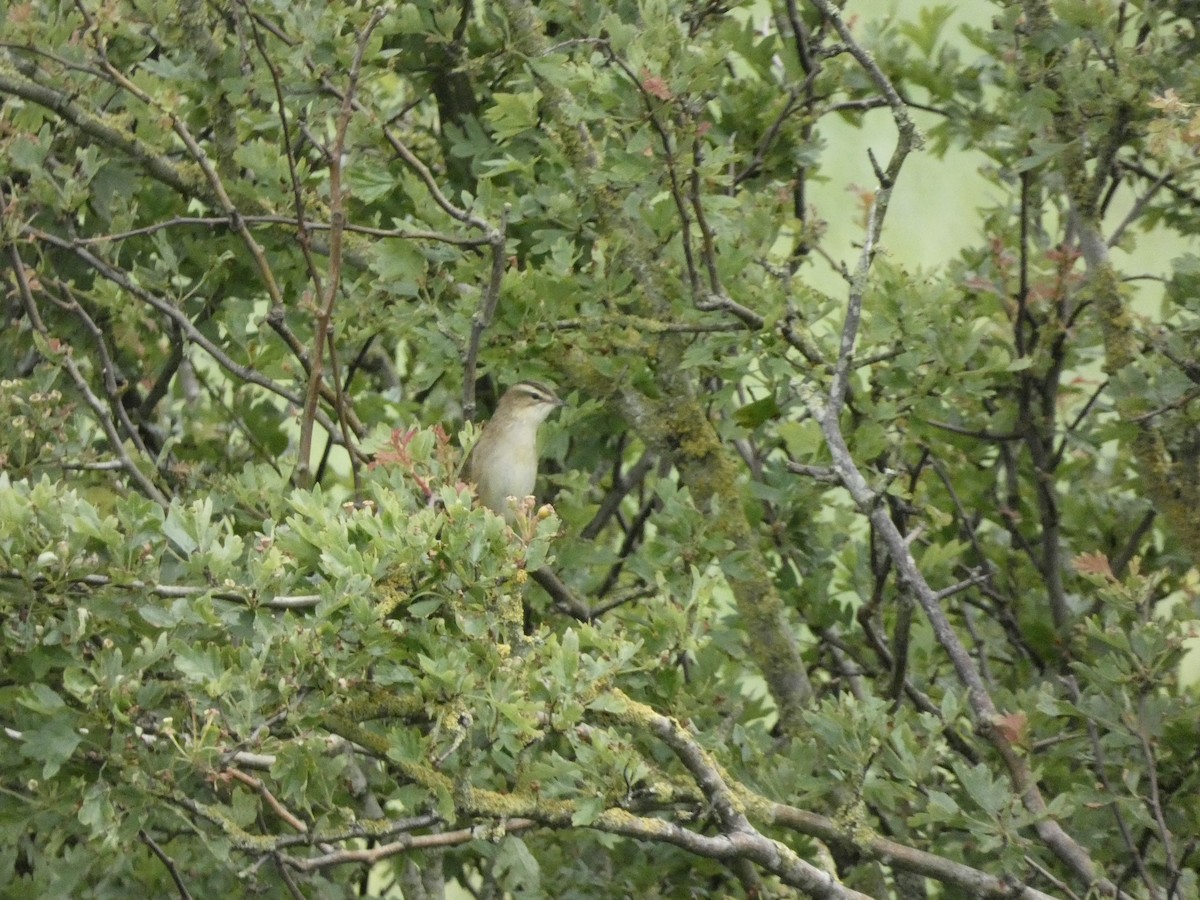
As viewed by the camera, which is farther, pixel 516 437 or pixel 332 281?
pixel 516 437

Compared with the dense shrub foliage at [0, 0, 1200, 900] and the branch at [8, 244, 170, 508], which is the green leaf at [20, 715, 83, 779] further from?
the branch at [8, 244, 170, 508]

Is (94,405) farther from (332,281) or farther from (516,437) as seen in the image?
(516,437)

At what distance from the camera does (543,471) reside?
4.33 metres

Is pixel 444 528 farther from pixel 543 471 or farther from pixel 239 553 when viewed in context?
pixel 543 471

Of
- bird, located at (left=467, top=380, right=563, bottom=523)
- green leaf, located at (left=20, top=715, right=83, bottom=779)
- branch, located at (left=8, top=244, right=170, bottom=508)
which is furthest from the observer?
bird, located at (left=467, top=380, right=563, bottom=523)

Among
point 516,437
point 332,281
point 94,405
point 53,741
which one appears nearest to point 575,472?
point 516,437

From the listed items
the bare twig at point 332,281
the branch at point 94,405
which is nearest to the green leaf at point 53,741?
the bare twig at point 332,281

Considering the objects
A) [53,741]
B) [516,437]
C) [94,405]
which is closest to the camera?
[53,741]

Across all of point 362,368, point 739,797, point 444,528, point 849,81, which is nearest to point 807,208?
point 849,81

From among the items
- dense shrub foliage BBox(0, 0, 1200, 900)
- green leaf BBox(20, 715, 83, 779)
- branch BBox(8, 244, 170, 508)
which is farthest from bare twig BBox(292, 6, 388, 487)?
green leaf BBox(20, 715, 83, 779)

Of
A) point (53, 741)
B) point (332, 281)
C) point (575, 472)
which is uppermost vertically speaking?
point (332, 281)

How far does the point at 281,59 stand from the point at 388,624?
59.7 inches

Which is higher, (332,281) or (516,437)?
(332,281)

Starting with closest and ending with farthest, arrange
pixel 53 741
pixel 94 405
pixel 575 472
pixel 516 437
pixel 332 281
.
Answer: pixel 53 741 → pixel 332 281 → pixel 94 405 → pixel 575 472 → pixel 516 437
